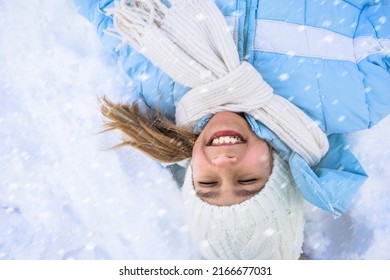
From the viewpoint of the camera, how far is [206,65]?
1678mm

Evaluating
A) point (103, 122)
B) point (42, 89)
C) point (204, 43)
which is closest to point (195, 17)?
point (204, 43)

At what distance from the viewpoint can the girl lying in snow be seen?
1.62m

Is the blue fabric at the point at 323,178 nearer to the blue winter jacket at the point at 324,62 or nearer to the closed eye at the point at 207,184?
the blue winter jacket at the point at 324,62

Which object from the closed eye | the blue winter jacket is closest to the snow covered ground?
the blue winter jacket

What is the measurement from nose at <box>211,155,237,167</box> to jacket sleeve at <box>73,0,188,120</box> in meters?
0.35

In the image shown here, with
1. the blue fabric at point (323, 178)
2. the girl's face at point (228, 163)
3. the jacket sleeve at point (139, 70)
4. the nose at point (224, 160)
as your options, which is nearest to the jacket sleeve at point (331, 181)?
the blue fabric at point (323, 178)

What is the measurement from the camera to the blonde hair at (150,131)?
181 centimetres

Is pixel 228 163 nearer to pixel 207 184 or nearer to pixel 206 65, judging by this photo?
pixel 207 184

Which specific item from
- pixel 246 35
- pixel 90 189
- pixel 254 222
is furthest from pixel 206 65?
pixel 90 189

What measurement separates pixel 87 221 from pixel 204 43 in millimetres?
795

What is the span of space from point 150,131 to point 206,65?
29cm

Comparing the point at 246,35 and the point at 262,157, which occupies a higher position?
the point at 246,35

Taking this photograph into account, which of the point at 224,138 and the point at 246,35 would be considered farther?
the point at 246,35
